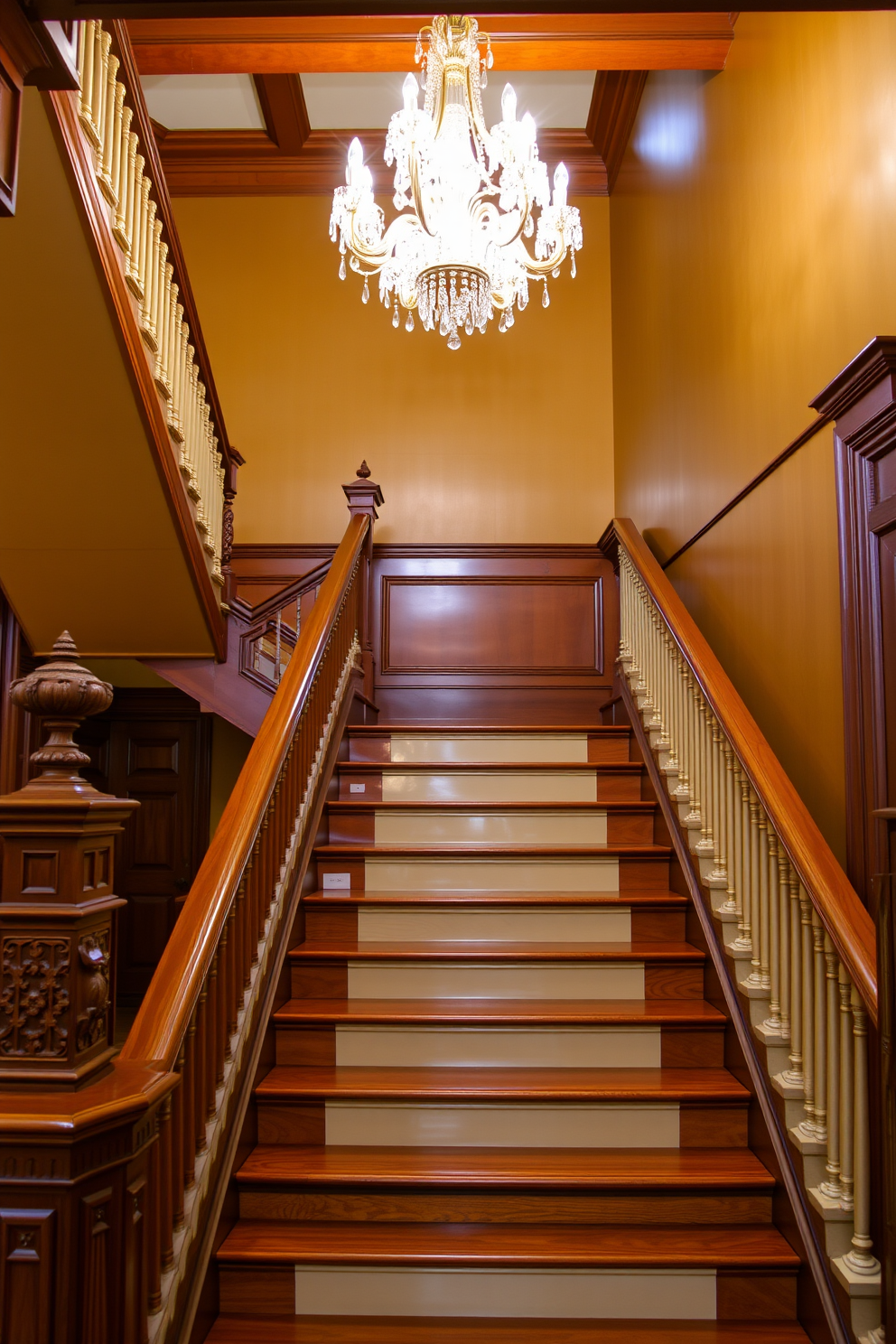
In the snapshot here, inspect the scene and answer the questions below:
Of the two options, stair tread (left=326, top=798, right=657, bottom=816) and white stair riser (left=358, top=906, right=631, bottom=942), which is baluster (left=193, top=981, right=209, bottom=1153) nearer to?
white stair riser (left=358, top=906, right=631, bottom=942)

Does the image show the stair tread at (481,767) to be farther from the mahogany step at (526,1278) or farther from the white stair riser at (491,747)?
the mahogany step at (526,1278)

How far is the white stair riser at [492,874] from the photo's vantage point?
11.4 ft

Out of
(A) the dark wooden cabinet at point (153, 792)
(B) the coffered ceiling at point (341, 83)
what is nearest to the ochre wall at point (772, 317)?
(B) the coffered ceiling at point (341, 83)

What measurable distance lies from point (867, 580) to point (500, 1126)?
172 centimetres

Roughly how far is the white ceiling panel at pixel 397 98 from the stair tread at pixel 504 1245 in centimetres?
570

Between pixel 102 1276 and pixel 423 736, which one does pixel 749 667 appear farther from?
pixel 102 1276

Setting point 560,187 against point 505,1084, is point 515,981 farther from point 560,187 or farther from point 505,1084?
point 560,187

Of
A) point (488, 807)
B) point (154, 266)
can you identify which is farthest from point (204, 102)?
point (488, 807)

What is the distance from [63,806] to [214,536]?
3170mm

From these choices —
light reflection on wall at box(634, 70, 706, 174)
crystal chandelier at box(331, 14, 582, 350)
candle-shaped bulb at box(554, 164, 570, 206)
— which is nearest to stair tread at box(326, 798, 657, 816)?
crystal chandelier at box(331, 14, 582, 350)

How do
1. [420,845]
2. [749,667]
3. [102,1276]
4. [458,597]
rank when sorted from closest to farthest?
[102,1276] < [749,667] < [420,845] < [458,597]

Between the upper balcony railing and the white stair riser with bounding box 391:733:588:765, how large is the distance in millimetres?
1210

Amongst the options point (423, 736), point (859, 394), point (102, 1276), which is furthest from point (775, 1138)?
point (423, 736)

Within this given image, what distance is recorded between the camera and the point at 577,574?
5.98 metres
